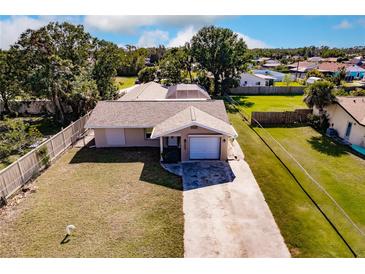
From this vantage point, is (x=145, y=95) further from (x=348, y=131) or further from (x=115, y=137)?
(x=348, y=131)

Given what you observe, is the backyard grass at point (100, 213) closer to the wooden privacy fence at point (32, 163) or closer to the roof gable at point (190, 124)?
the wooden privacy fence at point (32, 163)

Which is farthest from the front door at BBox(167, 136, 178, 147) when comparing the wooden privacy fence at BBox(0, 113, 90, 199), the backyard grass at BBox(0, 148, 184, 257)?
the wooden privacy fence at BBox(0, 113, 90, 199)

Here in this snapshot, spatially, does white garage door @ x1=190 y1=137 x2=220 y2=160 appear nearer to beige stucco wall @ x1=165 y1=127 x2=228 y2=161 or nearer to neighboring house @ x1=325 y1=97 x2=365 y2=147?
beige stucco wall @ x1=165 y1=127 x2=228 y2=161

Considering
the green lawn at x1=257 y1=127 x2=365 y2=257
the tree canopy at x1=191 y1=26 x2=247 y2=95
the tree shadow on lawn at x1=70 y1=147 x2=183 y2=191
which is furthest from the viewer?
the tree canopy at x1=191 y1=26 x2=247 y2=95

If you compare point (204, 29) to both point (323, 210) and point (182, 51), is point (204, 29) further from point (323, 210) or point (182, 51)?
point (323, 210)


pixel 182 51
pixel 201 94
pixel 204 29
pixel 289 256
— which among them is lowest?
pixel 289 256

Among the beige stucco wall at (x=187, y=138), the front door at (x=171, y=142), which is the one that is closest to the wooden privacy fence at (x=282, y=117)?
Answer: the beige stucco wall at (x=187, y=138)

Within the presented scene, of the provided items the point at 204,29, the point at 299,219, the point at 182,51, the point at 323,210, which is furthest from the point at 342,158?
the point at 182,51
